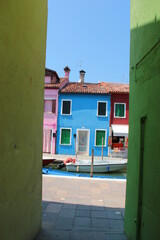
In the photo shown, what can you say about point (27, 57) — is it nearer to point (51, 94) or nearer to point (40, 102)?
point (40, 102)

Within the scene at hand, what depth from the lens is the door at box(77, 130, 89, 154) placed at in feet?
58.3

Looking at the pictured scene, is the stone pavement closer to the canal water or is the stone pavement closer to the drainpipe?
the drainpipe

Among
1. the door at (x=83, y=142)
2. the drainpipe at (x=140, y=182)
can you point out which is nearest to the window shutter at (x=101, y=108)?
the door at (x=83, y=142)

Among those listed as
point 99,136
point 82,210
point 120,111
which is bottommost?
point 82,210

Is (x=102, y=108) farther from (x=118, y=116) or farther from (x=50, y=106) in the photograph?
(x=50, y=106)

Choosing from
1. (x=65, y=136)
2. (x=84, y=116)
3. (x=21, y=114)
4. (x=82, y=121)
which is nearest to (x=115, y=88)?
(x=84, y=116)

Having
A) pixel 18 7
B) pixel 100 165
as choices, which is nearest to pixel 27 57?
pixel 18 7

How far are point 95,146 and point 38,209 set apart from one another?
1401 centimetres

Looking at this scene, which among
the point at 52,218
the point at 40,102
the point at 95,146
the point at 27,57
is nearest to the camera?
the point at 27,57

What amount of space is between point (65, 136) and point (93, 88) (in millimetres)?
4870

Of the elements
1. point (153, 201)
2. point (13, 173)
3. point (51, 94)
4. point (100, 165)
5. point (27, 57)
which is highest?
point (51, 94)

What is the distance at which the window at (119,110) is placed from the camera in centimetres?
1775

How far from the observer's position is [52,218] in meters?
4.44

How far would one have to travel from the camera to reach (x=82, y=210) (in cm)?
495
